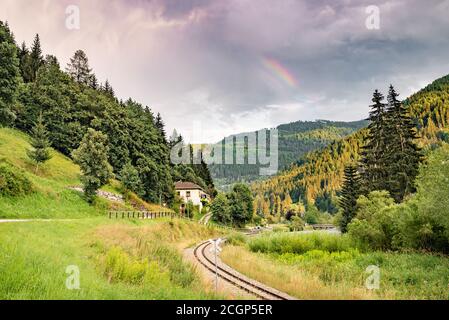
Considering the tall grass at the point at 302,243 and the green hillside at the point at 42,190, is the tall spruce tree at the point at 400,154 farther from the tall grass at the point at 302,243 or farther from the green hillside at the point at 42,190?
the green hillside at the point at 42,190

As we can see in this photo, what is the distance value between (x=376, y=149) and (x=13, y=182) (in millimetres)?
44131

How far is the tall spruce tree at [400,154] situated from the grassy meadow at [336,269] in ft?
48.3

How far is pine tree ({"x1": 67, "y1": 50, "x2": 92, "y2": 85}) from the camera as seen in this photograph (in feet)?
316

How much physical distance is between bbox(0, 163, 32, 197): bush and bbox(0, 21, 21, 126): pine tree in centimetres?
415

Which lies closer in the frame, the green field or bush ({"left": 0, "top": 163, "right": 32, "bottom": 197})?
the green field

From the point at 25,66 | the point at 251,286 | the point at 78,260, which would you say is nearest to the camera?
the point at 78,260

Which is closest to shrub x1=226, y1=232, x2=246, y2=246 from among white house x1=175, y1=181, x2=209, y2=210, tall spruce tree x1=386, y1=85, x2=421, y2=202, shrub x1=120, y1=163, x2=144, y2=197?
tall spruce tree x1=386, y1=85, x2=421, y2=202

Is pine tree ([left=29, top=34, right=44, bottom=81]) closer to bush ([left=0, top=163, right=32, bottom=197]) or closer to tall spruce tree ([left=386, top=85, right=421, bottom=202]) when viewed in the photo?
bush ([left=0, top=163, right=32, bottom=197])

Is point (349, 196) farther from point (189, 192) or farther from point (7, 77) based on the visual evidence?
point (189, 192)

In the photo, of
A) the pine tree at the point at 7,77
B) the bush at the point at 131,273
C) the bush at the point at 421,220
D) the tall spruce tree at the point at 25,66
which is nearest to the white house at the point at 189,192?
the tall spruce tree at the point at 25,66

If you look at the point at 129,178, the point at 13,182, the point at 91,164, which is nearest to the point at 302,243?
the point at 91,164

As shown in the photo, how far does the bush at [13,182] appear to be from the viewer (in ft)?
101

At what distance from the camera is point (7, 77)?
30531 millimetres

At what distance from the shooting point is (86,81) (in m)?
96.9
